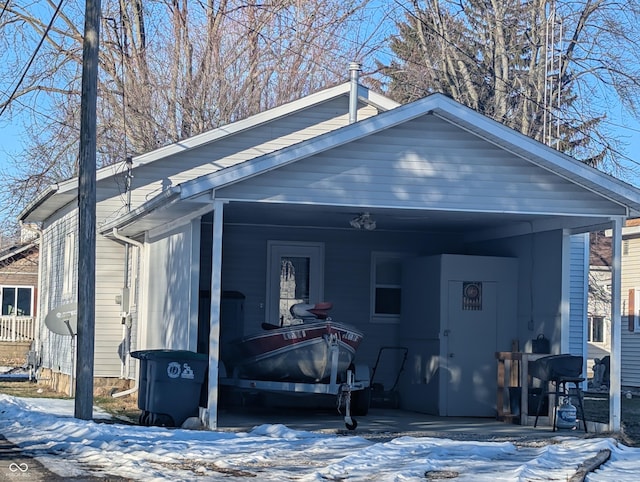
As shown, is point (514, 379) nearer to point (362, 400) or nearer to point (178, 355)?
point (362, 400)

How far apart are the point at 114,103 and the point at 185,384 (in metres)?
17.3

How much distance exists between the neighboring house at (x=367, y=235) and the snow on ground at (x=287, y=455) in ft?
5.17

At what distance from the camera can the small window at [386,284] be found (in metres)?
19.7

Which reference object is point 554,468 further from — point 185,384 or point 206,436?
point 185,384

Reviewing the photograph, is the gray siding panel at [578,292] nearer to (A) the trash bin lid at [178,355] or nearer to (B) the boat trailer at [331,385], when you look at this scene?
(B) the boat trailer at [331,385]

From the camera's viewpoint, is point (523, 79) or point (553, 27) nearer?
point (553, 27)

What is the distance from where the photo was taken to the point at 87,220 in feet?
46.1

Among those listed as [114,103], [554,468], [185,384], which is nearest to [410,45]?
[114,103]

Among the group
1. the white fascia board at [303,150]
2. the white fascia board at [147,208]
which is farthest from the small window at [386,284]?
the white fascia board at [303,150]

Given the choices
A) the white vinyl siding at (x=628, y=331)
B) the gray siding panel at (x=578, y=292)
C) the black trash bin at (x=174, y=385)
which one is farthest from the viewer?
the white vinyl siding at (x=628, y=331)

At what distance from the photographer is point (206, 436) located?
42.5ft

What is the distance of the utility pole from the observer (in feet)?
45.7

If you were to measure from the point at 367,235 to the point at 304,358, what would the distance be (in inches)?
178

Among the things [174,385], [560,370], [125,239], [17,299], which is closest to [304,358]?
[174,385]
